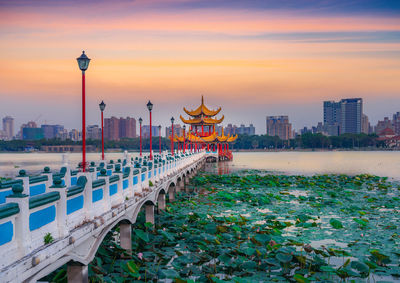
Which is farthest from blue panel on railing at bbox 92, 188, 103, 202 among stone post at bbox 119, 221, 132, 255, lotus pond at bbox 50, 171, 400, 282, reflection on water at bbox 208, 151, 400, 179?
reflection on water at bbox 208, 151, 400, 179

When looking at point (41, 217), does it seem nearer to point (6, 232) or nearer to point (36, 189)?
point (6, 232)

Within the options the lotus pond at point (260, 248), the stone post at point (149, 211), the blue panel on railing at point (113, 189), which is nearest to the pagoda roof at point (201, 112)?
the lotus pond at point (260, 248)

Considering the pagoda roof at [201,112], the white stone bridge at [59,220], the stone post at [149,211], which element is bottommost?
the stone post at [149,211]

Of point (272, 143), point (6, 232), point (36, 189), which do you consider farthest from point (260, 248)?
point (272, 143)

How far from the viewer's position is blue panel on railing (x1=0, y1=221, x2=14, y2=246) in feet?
16.4

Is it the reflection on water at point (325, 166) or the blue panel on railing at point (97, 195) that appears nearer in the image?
the blue panel on railing at point (97, 195)

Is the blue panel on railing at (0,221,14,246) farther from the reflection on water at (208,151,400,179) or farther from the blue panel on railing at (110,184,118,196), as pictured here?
the reflection on water at (208,151,400,179)

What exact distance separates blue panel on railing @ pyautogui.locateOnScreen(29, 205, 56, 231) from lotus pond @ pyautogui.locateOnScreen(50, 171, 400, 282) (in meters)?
2.51

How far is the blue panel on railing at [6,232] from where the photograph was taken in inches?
197

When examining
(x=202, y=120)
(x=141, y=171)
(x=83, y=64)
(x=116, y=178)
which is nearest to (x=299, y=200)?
(x=141, y=171)

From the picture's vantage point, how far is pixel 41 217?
19.7 ft

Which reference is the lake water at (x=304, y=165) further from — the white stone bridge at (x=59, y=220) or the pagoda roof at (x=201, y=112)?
the white stone bridge at (x=59, y=220)

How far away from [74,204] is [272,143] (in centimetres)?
19051

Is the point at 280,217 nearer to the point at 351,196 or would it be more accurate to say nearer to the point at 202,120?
the point at 351,196
